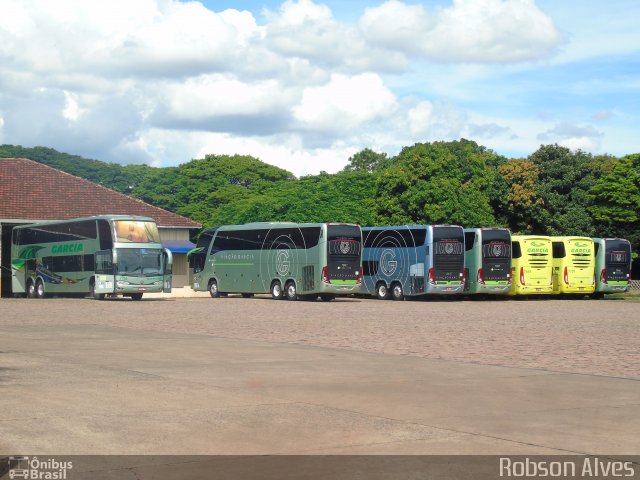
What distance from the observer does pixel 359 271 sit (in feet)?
145

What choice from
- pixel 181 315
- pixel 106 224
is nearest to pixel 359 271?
pixel 106 224

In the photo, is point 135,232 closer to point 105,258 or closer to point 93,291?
point 105,258

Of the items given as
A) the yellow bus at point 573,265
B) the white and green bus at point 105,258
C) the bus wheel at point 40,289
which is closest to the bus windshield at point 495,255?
the yellow bus at point 573,265

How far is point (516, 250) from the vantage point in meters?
49.7

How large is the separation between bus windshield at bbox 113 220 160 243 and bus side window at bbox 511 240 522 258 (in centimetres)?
1735

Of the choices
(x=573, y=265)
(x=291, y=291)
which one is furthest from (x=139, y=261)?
(x=573, y=265)

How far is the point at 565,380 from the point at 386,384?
248cm

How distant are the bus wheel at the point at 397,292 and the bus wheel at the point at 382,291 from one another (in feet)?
1.35

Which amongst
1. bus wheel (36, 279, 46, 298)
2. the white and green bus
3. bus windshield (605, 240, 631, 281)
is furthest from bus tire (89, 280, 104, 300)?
bus windshield (605, 240, 631, 281)

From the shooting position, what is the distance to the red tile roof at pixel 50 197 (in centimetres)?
5550

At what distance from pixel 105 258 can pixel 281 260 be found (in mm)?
7843

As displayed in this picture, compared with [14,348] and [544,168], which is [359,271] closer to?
[14,348]

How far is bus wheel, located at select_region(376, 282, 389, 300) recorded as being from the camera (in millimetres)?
47844

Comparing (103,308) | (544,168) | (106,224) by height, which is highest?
(544,168)
